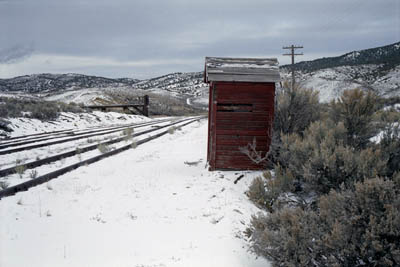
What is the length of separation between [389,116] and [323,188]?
227cm

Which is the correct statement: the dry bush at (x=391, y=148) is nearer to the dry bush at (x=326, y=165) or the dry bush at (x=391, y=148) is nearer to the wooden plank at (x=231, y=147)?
the dry bush at (x=326, y=165)

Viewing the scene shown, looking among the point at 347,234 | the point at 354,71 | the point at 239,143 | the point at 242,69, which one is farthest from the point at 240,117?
the point at 354,71

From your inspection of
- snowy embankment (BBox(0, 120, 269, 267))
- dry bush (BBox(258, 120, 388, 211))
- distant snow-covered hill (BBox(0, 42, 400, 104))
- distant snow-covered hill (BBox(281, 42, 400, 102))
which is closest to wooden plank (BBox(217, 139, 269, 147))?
snowy embankment (BBox(0, 120, 269, 267))

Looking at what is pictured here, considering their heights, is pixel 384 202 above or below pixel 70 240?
above

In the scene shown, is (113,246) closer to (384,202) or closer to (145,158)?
(384,202)

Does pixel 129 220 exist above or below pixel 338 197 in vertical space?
below

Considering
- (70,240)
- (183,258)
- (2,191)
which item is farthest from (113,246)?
(2,191)

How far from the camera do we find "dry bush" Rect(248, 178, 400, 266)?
2.94 meters

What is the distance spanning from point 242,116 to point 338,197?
456 cm

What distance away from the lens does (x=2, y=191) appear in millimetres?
5234

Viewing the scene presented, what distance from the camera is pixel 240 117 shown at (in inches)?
305

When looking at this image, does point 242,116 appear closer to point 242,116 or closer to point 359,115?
point 242,116

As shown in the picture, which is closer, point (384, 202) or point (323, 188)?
point (384, 202)

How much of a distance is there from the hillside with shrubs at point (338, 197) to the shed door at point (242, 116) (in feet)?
1.39
